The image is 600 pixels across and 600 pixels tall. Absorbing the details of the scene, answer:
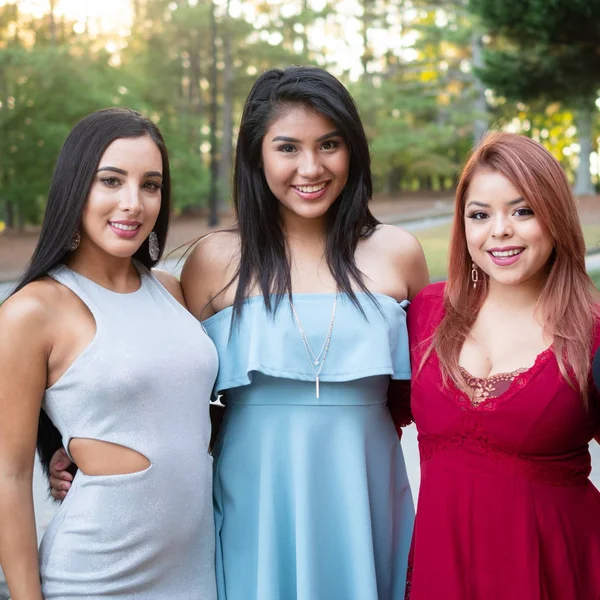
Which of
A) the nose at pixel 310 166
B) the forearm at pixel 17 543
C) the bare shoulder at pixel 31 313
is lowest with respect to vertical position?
the forearm at pixel 17 543

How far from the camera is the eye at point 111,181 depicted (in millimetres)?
2277

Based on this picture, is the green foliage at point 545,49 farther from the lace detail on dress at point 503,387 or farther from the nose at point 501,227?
the lace detail on dress at point 503,387

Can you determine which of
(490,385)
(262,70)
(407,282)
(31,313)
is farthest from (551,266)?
(262,70)

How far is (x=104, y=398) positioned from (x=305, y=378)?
0.68m

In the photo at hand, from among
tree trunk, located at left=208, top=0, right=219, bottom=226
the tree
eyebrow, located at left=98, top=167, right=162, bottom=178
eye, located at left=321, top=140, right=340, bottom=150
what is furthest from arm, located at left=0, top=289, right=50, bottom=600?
tree trunk, located at left=208, top=0, right=219, bottom=226

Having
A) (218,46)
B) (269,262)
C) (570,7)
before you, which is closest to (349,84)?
(218,46)

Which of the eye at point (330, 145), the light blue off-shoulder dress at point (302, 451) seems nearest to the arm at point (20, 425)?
the light blue off-shoulder dress at point (302, 451)

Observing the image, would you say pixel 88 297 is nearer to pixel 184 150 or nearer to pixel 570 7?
pixel 570 7

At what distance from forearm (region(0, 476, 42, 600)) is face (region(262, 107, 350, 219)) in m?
1.20

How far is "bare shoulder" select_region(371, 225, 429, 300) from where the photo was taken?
113 inches

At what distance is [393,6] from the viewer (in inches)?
1401

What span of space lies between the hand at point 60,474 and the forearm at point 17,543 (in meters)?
0.16

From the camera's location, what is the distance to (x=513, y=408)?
220 cm

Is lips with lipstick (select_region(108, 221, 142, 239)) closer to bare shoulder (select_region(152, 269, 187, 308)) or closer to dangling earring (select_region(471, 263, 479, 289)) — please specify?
bare shoulder (select_region(152, 269, 187, 308))
